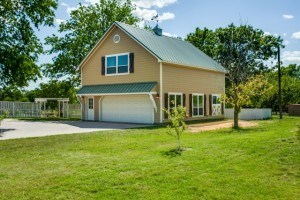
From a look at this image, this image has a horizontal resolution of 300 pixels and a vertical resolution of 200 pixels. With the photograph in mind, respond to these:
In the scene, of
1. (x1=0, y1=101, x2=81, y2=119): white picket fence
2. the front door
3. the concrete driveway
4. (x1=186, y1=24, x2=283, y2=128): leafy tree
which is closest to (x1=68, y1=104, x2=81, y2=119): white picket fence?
(x1=0, y1=101, x2=81, y2=119): white picket fence

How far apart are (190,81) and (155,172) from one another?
1976 centimetres

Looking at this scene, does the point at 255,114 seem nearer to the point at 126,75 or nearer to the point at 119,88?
the point at 126,75

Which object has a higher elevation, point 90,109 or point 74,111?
point 90,109

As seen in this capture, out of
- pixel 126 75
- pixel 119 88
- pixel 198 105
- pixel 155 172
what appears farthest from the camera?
pixel 198 105

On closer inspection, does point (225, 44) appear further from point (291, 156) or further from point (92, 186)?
point (92, 186)

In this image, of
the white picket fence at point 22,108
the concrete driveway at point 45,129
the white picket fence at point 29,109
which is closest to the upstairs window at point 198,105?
the concrete driveway at point 45,129

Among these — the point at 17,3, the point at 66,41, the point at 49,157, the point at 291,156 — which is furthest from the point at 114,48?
the point at 291,156

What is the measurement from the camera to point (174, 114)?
11.5m

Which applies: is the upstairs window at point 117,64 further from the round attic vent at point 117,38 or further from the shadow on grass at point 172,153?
the shadow on grass at point 172,153

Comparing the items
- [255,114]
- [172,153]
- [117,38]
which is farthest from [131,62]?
[172,153]

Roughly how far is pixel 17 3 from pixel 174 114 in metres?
16.4

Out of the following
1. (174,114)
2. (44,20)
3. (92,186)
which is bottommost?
(92,186)

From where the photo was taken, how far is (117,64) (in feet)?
86.6

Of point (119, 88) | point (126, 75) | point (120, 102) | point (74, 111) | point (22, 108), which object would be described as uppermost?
point (126, 75)
